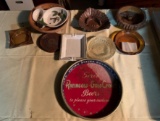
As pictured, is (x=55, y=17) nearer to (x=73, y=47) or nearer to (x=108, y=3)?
(x=73, y=47)

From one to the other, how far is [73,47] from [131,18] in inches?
13.5

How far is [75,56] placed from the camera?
790mm

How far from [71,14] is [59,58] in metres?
0.30

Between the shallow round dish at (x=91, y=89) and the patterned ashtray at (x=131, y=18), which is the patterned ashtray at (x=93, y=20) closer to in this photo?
the patterned ashtray at (x=131, y=18)

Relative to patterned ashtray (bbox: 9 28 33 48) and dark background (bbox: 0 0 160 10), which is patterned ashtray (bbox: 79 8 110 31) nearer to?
patterned ashtray (bbox: 9 28 33 48)

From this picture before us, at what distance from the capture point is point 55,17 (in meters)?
0.91

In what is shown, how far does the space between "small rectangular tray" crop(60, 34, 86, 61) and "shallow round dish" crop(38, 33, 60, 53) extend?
1.3 inches

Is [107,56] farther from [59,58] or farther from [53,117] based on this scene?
[53,117]

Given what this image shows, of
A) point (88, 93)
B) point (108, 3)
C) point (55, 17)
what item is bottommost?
point (108, 3)

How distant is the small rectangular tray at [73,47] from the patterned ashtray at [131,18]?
0.69ft

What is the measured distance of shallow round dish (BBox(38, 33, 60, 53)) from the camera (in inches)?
32.1

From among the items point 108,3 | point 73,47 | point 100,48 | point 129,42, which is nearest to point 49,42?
point 73,47

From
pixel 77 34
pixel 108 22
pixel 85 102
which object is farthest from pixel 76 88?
pixel 108 22

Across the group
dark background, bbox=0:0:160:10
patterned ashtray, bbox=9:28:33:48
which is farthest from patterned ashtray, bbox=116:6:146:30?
dark background, bbox=0:0:160:10
